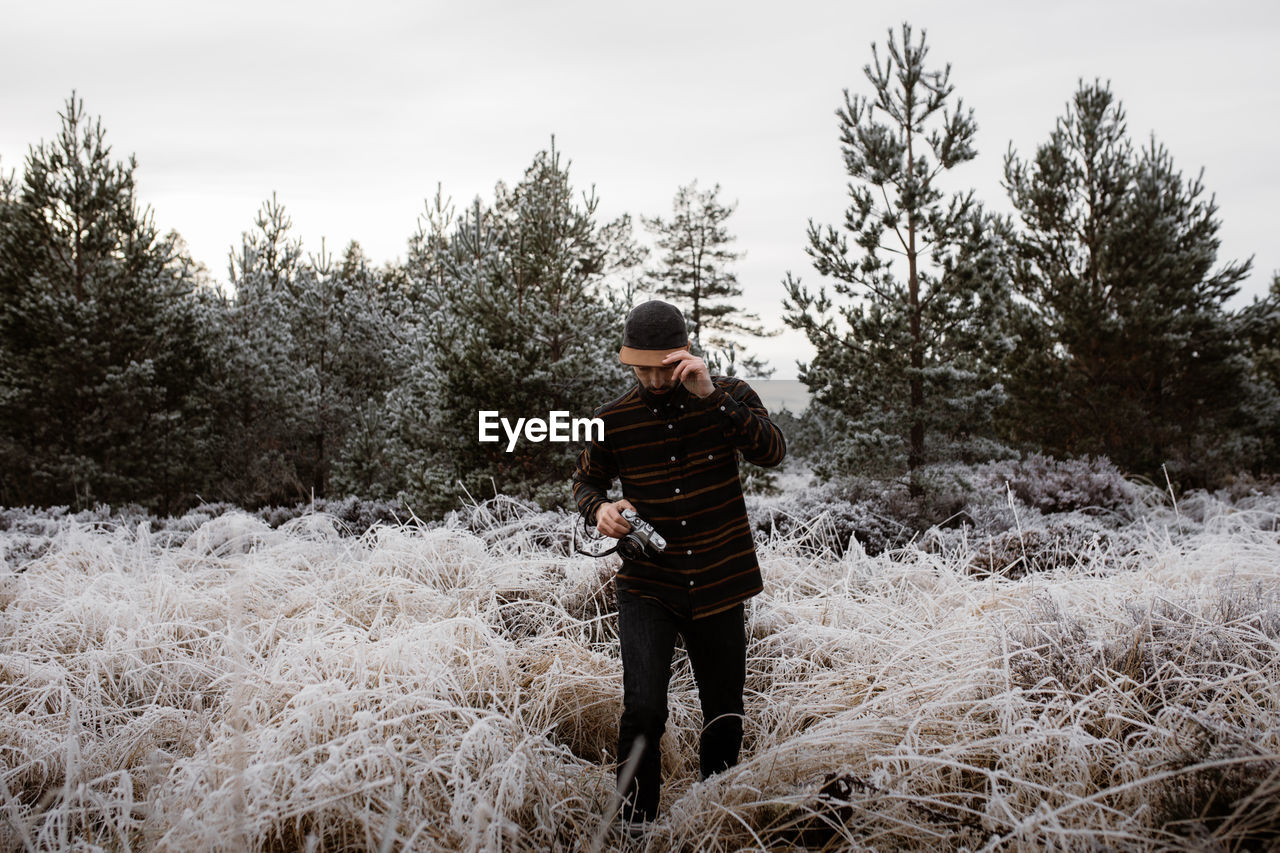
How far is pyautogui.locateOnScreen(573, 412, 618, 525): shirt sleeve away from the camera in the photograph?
9.03 feet

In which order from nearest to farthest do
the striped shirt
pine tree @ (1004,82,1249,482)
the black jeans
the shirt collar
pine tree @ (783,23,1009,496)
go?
1. the black jeans
2. the striped shirt
3. the shirt collar
4. pine tree @ (783,23,1009,496)
5. pine tree @ (1004,82,1249,482)

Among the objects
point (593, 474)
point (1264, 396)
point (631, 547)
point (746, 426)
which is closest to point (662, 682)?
point (631, 547)

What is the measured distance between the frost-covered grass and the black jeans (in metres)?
0.13

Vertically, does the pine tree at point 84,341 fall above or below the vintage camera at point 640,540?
above

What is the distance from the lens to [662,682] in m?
2.47

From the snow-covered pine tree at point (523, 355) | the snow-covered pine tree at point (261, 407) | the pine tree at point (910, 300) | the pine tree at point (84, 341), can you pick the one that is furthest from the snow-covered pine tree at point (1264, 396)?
the pine tree at point (84, 341)

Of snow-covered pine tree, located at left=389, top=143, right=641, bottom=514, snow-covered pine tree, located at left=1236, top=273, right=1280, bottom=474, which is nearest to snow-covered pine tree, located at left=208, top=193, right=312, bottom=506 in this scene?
snow-covered pine tree, located at left=389, top=143, right=641, bottom=514

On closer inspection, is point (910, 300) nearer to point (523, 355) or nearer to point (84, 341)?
point (523, 355)

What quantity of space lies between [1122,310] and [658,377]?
1329cm

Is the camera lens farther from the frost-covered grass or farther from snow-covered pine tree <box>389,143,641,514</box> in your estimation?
snow-covered pine tree <box>389,143,641,514</box>

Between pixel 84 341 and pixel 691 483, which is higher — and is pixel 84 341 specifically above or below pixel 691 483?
above

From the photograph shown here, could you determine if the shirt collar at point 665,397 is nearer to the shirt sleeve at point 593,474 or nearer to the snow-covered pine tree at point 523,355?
the shirt sleeve at point 593,474

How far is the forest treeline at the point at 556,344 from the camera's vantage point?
8.77 meters

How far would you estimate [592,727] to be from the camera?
11.1 ft
